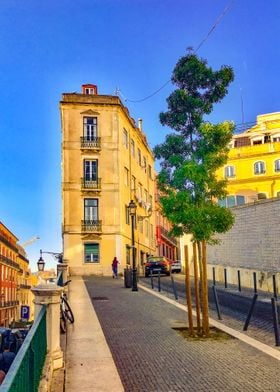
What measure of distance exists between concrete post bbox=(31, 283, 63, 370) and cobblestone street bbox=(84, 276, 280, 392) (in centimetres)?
108

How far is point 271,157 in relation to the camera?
168 ft

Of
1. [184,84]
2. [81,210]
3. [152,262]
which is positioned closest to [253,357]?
[184,84]

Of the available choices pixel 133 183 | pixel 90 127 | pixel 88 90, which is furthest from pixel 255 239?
pixel 88 90

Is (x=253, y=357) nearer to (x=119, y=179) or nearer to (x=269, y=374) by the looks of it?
(x=269, y=374)

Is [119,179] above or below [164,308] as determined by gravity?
above

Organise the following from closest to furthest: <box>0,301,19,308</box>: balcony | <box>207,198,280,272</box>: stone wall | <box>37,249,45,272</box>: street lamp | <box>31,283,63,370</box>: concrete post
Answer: <box>31,283,63,370</box>: concrete post
<box>37,249,45,272</box>: street lamp
<box>207,198,280,272</box>: stone wall
<box>0,301,19,308</box>: balcony

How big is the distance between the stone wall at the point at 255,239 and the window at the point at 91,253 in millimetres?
14002

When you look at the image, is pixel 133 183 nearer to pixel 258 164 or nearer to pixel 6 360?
pixel 258 164

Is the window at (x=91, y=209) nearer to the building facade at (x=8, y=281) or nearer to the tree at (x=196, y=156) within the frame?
the building facade at (x=8, y=281)

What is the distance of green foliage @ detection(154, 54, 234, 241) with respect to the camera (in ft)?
34.9

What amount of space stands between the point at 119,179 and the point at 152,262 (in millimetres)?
9196

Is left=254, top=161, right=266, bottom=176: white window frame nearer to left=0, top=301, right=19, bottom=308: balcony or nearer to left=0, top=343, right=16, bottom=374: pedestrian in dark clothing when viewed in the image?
left=0, top=301, right=19, bottom=308: balcony

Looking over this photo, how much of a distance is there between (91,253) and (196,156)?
2878 centimetres

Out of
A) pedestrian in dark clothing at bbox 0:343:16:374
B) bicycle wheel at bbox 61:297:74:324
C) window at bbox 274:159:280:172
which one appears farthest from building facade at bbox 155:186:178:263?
pedestrian in dark clothing at bbox 0:343:16:374
